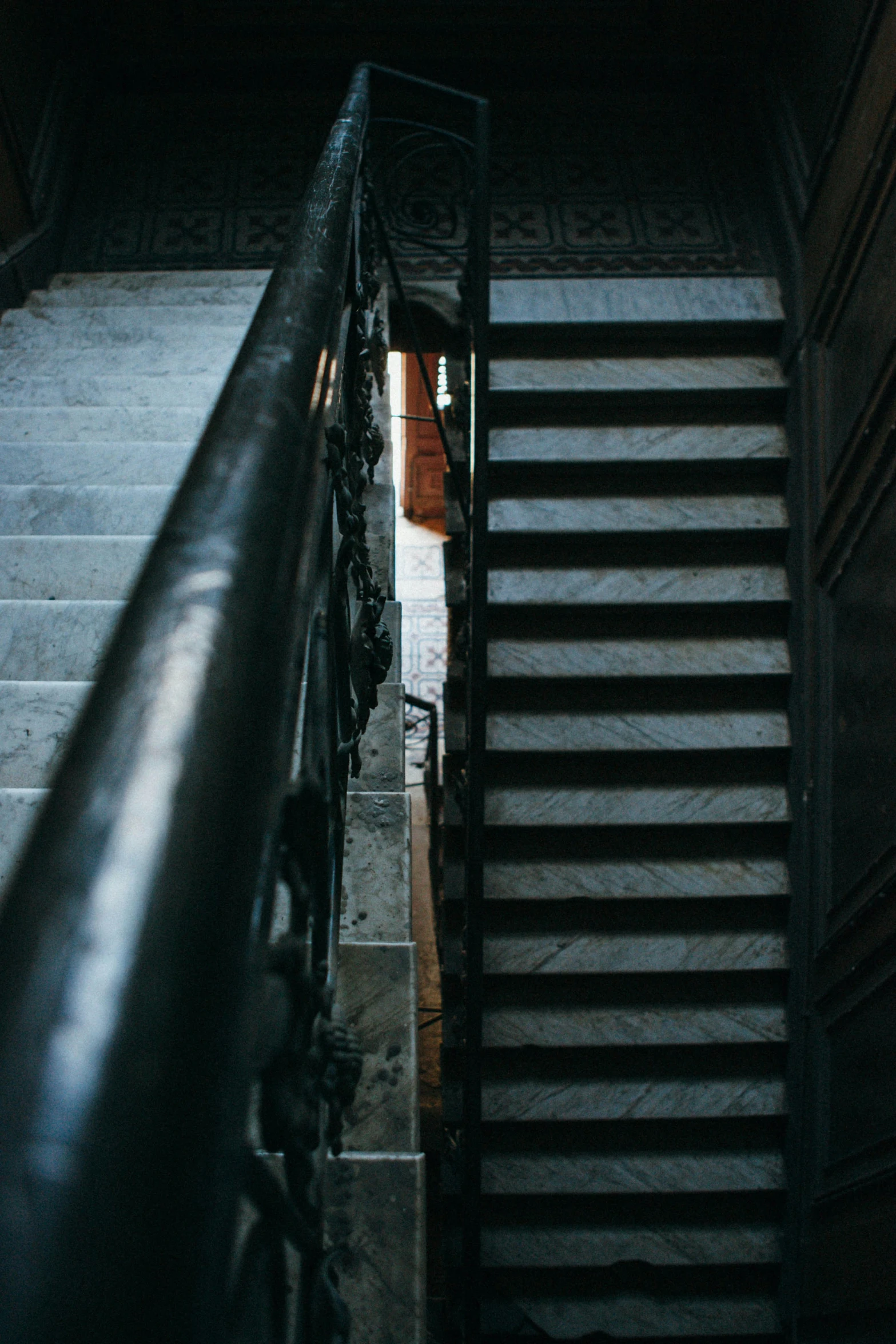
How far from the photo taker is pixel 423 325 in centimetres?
444

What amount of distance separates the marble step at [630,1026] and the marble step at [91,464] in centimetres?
205

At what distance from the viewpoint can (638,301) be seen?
13.0 feet

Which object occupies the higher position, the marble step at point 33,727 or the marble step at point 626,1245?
the marble step at point 33,727

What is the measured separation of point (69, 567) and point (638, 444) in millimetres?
2418

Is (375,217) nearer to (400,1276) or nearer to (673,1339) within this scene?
(400,1276)

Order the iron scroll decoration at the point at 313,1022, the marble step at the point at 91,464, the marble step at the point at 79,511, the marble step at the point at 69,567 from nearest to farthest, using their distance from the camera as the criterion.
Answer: the iron scroll decoration at the point at 313,1022
the marble step at the point at 69,567
the marble step at the point at 79,511
the marble step at the point at 91,464

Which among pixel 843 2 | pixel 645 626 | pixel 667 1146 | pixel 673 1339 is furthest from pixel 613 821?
pixel 843 2

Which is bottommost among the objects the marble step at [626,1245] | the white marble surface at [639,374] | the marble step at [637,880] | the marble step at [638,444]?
the marble step at [626,1245]

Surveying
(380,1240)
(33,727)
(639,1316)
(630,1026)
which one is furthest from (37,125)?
(639,1316)

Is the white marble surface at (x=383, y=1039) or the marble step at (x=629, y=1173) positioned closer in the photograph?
the white marble surface at (x=383, y=1039)

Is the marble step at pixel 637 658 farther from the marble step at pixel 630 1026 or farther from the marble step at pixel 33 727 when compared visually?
the marble step at pixel 33 727

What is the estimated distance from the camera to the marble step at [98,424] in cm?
271

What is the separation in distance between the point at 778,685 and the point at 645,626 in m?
0.54

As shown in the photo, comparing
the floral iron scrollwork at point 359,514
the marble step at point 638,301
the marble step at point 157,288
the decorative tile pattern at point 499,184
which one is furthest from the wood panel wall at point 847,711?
the marble step at point 157,288
